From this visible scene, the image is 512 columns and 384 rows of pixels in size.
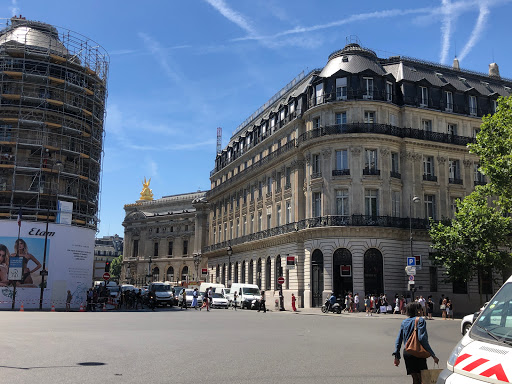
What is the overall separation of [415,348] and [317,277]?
1420 inches

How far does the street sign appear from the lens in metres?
37.8

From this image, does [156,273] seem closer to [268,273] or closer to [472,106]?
[268,273]

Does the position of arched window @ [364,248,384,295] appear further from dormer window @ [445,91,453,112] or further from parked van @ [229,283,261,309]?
dormer window @ [445,91,453,112]

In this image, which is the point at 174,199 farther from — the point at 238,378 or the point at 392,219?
the point at 238,378

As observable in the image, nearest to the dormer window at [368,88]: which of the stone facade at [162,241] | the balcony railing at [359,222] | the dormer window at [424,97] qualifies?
the dormer window at [424,97]

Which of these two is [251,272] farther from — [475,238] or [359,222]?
[475,238]

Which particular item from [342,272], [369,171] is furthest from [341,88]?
[342,272]

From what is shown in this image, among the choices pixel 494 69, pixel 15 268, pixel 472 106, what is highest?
pixel 494 69

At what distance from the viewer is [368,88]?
1745 inches

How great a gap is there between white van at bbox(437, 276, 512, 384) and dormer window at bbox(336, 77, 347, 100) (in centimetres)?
4037

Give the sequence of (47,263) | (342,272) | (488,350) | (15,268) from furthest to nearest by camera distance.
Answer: (342,272) → (47,263) → (15,268) → (488,350)

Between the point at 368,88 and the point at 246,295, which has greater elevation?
the point at 368,88

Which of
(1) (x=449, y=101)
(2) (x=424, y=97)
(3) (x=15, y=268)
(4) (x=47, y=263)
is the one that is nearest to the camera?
(3) (x=15, y=268)

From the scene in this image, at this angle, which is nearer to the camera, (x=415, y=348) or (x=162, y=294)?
(x=415, y=348)
